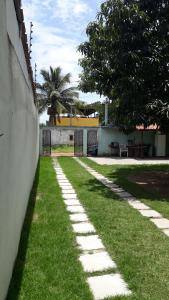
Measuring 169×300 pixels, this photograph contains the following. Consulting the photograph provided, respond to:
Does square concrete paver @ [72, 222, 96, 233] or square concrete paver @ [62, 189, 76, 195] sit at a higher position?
square concrete paver @ [62, 189, 76, 195]

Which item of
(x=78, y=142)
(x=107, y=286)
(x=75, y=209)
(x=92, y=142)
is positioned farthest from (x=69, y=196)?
(x=92, y=142)

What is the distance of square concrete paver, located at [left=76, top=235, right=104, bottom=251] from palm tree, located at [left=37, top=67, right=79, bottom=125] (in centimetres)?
2491

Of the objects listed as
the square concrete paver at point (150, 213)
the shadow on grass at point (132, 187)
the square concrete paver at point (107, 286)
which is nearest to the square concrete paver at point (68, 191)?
the shadow on grass at point (132, 187)

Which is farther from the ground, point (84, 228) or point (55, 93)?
point (55, 93)

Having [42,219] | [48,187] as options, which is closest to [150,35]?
[48,187]

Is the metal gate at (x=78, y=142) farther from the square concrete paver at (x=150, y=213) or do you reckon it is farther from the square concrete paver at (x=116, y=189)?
the square concrete paver at (x=150, y=213)

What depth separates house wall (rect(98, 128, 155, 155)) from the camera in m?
23.2

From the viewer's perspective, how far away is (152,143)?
2372 cm

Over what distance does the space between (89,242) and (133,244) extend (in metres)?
0.58

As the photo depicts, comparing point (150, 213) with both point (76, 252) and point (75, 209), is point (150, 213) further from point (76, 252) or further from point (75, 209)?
point (76, 252)

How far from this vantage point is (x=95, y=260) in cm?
433

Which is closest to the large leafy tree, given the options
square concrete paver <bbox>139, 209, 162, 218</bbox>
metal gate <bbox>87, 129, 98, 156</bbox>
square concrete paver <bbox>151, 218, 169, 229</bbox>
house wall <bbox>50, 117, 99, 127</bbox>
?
square concrete paver <bbox>139, 209, 162, 218</bbox>

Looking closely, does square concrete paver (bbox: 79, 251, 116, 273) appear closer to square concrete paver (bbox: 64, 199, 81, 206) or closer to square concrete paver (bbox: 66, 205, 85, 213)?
square concrete paver (bbox: 66, 205, 85, 213)

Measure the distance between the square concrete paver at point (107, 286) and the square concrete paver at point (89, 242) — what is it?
0.94 meters
